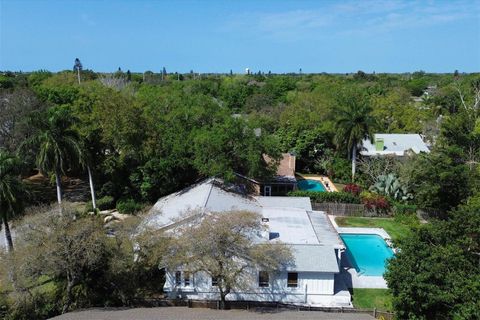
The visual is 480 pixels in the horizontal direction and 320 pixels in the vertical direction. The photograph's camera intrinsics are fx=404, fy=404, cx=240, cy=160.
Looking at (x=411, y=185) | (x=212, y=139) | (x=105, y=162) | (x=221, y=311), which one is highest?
(x=212, y=139)

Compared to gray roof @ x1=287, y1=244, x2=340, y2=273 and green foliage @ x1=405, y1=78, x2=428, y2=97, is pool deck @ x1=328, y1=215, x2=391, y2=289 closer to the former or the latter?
gray roof @ x1=287, y1=244, x2=340, y2=273

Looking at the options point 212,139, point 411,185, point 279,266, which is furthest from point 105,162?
point 411,185

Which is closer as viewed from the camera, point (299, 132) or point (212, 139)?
point (212, 139)

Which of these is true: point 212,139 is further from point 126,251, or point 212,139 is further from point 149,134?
point 126,251

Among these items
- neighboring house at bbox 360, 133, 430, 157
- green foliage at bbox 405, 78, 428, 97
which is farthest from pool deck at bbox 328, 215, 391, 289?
green foliage at bbox 405, 78, 428, 97

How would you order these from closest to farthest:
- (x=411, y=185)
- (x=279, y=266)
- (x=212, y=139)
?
1. (x=279, y=266)
2. (x=212, y=139)
3. (x=411, y=185)

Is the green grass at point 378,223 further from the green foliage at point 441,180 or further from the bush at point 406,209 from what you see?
the green foliage at point 441,180
